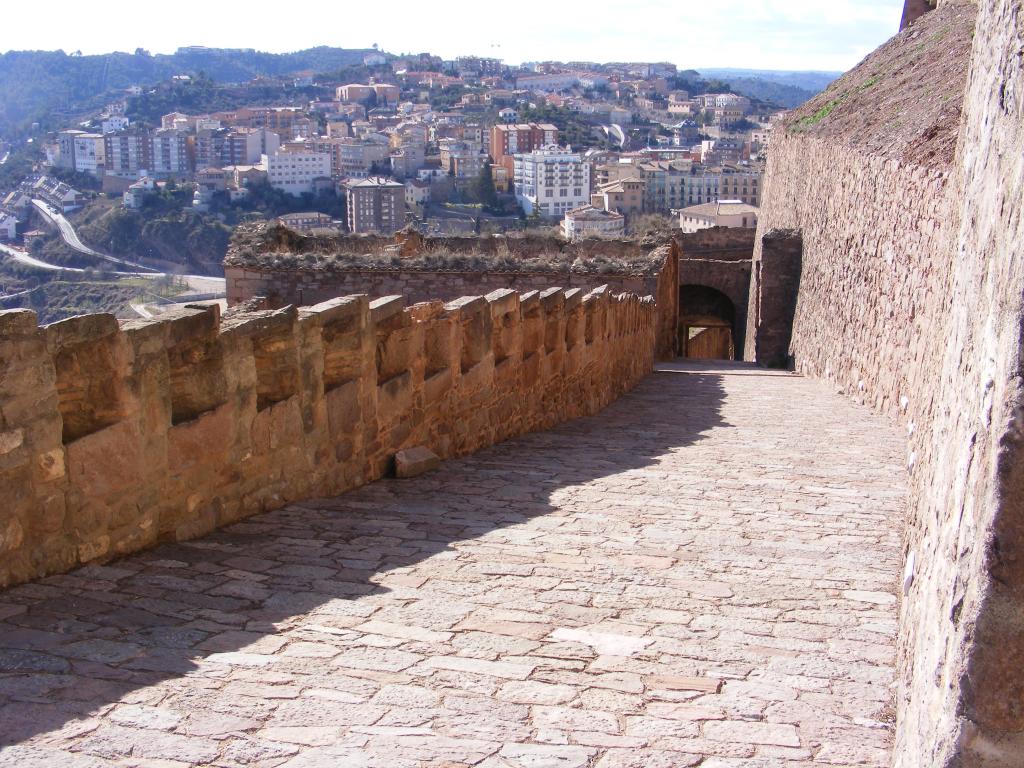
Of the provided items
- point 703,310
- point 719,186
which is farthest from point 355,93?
point 703,310

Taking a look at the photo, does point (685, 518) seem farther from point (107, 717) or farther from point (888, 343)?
point (888, 343)

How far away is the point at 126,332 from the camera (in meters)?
4.50

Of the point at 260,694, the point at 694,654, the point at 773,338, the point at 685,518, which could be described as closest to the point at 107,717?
the point at 260,694

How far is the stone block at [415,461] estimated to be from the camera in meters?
6.60

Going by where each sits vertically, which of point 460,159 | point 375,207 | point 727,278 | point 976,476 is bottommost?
point 727,278

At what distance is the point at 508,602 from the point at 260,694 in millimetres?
1152

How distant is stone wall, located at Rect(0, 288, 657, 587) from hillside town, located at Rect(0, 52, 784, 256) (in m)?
58.9

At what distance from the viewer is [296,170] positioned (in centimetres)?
11438

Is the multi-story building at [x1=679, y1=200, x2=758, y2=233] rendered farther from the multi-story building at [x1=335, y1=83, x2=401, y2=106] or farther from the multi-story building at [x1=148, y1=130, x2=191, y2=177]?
the multi-story building at [x1=335, y1=83, x2=401, y2=106]

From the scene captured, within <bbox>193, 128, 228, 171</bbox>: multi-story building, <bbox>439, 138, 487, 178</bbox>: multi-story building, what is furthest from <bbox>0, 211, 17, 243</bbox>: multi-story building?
<bbox>193, 128, 228, 171</bbox>: multi-story building

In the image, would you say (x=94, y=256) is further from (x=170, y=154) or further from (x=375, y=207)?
(x=170, y=154)

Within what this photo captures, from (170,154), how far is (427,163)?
32.4 meters

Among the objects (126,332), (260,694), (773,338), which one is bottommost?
(773,338)

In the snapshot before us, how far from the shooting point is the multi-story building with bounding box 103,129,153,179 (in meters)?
126
